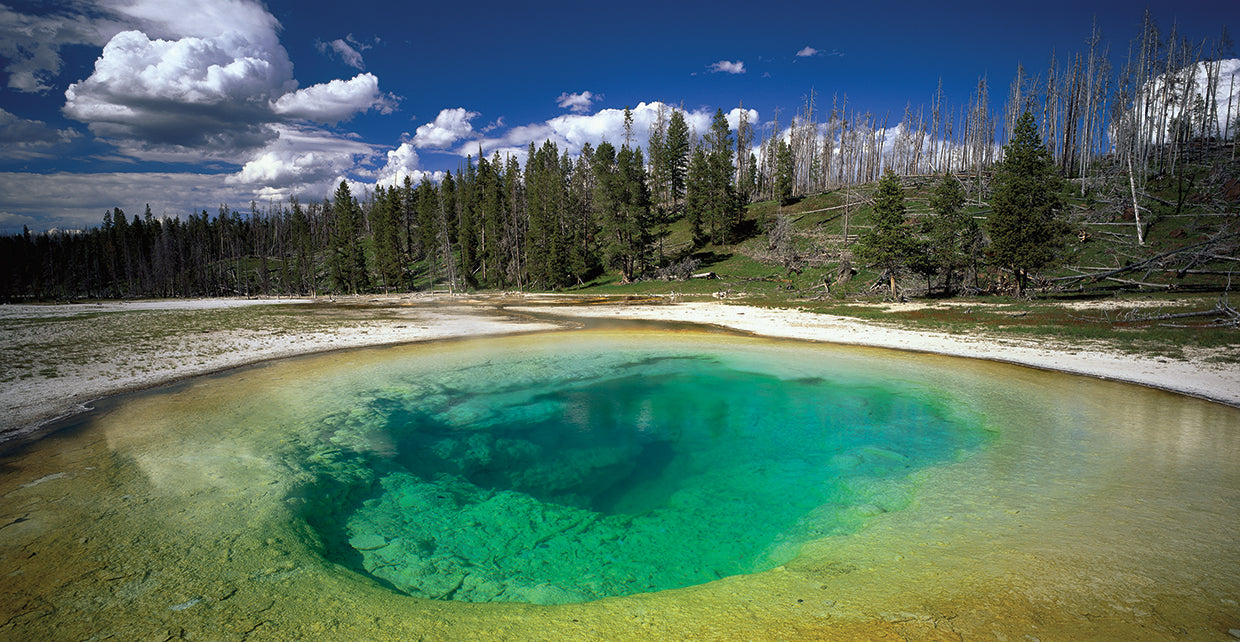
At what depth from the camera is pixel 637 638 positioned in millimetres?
4070

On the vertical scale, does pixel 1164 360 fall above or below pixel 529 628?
above

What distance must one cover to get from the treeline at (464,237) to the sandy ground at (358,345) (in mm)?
25664

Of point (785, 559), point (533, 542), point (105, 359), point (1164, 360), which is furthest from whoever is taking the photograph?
point (105, 359)

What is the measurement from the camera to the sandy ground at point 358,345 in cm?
1178

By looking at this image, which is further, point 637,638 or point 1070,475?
point 1070,475

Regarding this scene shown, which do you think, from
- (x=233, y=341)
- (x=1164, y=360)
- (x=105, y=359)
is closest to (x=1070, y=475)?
(x=1164, y=360)

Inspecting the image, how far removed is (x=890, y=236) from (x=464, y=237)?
56.3m

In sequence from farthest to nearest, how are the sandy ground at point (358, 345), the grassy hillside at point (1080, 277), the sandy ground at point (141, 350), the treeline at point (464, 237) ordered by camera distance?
the treeline at point (464, 237)
the grassy hillside at point (1080, 277)
the sandy ground at point (358, 345)
the sandy ground at point (141, 350)

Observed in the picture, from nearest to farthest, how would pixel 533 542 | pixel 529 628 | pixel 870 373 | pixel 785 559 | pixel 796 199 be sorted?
pixel 529 628 < pixel 785 559 < pixel 533 542 < pixel 870 373 < pixel 796 199

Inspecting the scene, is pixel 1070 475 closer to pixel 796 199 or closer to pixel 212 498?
pixel 212 498

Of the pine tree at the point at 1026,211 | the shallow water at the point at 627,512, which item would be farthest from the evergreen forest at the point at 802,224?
the shallow water at the point at 627,512

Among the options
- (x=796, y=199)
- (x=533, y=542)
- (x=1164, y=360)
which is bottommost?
(x=533, y=542)

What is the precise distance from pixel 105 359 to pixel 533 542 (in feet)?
62.5

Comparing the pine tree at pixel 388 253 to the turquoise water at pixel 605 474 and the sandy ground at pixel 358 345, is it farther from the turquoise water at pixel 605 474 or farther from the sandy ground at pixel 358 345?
the turquoise water at pixel 605 474
